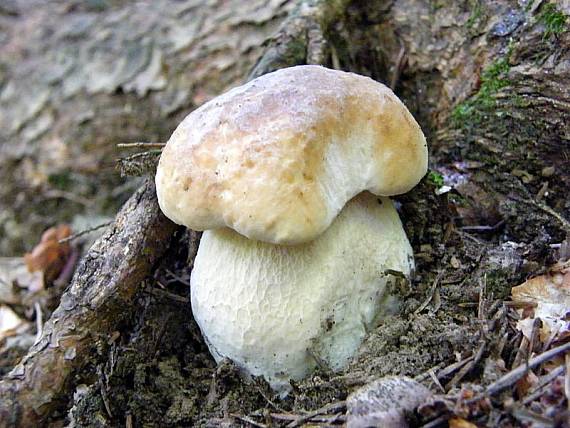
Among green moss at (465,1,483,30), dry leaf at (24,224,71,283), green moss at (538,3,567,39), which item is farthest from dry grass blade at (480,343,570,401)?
dry leaf at (24,224,71,283)

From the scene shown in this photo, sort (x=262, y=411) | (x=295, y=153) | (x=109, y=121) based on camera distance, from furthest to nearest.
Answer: (x=109, y=121) → (x=262, y=411) → (x=295, y=153)

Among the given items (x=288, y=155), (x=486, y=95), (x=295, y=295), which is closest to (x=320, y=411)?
(x=295, y=295)

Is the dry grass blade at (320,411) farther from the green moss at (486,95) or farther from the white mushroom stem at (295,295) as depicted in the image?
the green moss at (486,95)

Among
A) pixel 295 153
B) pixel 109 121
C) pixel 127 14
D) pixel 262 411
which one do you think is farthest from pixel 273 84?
pixel 127 14

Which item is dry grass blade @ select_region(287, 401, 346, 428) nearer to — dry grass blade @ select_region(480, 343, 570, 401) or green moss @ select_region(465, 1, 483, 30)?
dry grass blade @ select_region(480, 343, 570, 401)

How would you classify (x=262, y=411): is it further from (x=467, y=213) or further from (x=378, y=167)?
(x=467, y=213)

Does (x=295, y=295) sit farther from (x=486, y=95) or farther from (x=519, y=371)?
(x=486, y=95)

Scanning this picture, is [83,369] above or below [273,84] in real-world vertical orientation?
below
